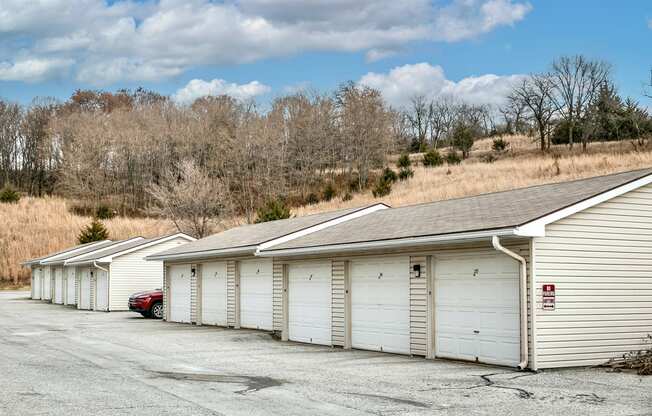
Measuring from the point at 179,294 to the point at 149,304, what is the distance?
8.70 ft

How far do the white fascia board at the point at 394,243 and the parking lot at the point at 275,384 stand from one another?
2238 mm

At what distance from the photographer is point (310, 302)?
763 inches

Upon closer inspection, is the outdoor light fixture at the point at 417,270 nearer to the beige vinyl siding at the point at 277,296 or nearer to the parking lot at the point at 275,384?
the parking lot at the point at 275,384

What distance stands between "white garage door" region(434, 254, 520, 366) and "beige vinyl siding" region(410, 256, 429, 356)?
267 millimetres

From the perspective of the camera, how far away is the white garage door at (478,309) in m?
13.5

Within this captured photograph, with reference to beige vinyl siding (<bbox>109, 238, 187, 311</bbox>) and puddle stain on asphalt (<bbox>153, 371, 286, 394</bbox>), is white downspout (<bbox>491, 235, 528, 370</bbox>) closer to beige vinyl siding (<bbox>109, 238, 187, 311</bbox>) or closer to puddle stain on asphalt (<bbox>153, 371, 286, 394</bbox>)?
puddle stain on asphalt (<bbox>153, 371, 286, 394</bbox>)

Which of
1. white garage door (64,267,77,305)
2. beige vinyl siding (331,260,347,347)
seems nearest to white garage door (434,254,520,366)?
beige vinyl siding (331,260,347,347)

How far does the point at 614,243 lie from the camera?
45.8 feet

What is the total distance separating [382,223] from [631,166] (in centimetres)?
2958

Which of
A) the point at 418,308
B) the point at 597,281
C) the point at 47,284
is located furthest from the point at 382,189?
the point at 597,281

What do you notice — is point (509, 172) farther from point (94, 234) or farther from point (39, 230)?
point (39, 230)

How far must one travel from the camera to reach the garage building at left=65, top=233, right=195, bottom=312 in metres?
33.4

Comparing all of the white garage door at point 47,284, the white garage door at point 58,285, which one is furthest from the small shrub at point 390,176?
the white garage door at point 58,285

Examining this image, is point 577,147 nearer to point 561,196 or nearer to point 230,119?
point 230,119
